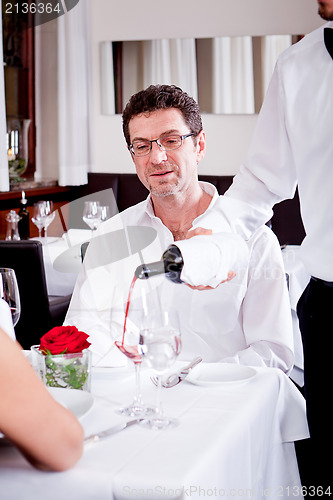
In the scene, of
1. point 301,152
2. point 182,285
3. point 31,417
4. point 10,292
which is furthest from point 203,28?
point 31,417

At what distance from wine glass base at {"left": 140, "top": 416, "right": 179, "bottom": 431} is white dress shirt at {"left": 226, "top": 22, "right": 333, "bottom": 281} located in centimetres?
41

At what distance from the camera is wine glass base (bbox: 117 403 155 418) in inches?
46.2

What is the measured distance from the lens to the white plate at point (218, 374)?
133cm

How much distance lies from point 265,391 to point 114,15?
4958mm

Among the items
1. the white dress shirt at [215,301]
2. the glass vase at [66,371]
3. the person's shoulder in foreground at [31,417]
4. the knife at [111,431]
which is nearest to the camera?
the person's shoulder in foreground at [31,417]

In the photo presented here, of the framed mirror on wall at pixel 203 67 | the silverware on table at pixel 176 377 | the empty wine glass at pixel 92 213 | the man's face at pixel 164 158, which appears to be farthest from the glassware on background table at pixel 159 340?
the framed mirror on wall at pixel 203 67

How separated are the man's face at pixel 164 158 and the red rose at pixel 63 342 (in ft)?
2.55

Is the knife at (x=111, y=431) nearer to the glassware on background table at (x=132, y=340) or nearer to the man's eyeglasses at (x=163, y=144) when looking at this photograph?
the glassware on background table at (x=132, y=340)

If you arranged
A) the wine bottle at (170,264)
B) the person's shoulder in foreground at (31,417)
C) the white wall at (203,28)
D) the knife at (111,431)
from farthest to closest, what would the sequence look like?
the white wall at (203,28) < the wine bottle at (170,264) < the knife at (111,431) < the person's shoulder in foreground at (31,417)

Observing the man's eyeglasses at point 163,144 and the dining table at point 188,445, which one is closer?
the dining table at point 188,445

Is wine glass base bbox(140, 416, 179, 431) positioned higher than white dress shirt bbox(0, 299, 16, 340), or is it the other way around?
white dress shirt bbox(0, 299, 16, 340)

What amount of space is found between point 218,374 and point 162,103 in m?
0.93

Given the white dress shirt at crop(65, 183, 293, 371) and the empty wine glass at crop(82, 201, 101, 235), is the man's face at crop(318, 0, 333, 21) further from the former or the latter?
the empty wine glass at crop(82, 201, 101, 235)

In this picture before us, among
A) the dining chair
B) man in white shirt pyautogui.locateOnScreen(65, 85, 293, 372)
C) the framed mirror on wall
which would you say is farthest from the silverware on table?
the framed mirror on wall
